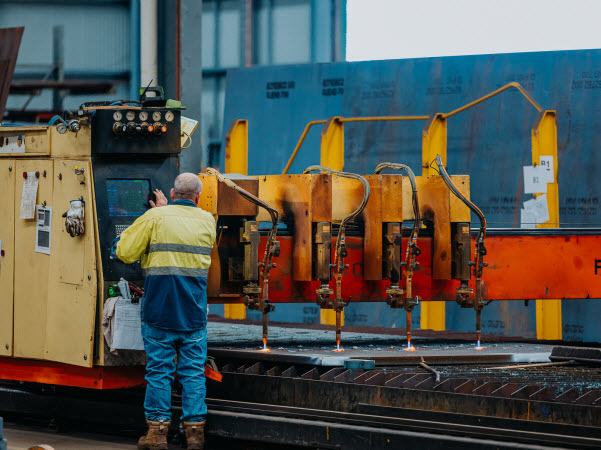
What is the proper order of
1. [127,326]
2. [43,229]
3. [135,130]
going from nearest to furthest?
[127,326] < [135,130] < [43,229]

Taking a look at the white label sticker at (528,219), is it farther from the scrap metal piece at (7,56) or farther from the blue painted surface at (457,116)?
the scrap metal piece at (7,56)

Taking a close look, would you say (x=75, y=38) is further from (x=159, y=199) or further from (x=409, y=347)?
(x=409, y=347)

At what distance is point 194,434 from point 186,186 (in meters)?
1.30

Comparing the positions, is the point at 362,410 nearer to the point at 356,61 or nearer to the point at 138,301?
the point at 138,301

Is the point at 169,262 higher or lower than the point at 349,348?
higher

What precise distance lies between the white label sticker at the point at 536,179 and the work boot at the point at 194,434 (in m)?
3.99

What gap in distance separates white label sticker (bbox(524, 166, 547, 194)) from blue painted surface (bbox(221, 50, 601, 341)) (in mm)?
675

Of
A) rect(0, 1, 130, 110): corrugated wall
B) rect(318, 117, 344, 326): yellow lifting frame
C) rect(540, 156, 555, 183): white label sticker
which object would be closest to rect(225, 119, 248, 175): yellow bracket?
rect(318, 117, 344, 326): yellow lifting frame

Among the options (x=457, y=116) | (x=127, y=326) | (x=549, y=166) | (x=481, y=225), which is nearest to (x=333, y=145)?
(x=457, y=116)

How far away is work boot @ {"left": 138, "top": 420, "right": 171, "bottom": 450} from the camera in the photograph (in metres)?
5.33

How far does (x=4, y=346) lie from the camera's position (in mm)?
6102

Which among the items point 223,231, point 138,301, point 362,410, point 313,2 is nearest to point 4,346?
point 138,301

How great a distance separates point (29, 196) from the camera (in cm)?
594

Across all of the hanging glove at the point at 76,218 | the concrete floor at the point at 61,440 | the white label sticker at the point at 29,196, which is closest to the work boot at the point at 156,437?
the concrete floor at the point at 61,440
